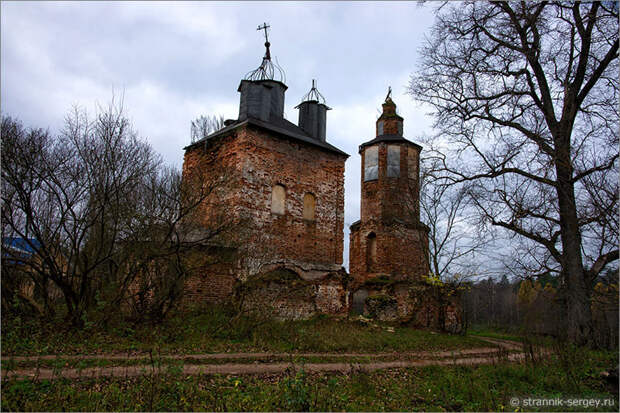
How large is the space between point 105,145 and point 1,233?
308 cm

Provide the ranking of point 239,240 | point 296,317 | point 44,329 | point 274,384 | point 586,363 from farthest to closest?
point 296,317
point 239,240
point 44,329
point 586,363
point 274,384

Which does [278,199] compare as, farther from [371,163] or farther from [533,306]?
[533,306]

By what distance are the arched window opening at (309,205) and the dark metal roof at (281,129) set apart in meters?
2.31

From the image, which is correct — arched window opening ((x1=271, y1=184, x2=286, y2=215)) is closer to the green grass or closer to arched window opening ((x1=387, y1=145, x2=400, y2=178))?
arched window opening ((x1=387, y1=145, x2=400, y2=178))

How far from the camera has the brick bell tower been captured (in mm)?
22781

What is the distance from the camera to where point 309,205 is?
1900 cm

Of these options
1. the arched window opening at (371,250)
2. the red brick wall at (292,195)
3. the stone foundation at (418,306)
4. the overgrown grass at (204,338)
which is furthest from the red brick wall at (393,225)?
the overgrown grass at (204,338)

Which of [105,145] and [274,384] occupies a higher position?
[105,145]

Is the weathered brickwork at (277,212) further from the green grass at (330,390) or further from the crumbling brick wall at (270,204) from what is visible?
the green grass at (330,390)

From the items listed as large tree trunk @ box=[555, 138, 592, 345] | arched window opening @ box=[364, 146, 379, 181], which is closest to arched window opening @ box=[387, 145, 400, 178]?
arched window opening @ box=[364, 146, 379, 181]

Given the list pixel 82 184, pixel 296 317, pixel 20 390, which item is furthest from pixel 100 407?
pixel 296 317

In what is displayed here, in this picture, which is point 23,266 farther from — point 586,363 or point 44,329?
point 586,363

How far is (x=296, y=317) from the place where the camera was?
54.3ft

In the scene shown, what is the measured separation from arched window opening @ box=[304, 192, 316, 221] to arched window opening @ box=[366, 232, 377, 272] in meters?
5.91
